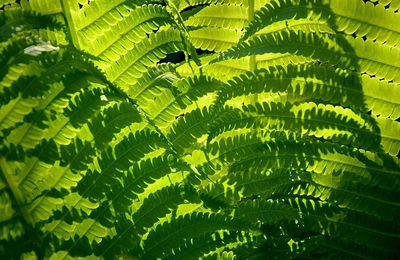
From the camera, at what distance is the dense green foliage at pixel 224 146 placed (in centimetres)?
87

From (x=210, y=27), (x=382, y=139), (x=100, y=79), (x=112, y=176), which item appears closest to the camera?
(x=100, y=79)

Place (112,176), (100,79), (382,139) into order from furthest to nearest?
(382,139) → (112,176) → (100,79)

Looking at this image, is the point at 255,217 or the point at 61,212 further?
the point at 255,217

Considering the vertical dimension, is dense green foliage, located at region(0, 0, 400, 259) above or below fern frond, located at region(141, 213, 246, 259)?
above

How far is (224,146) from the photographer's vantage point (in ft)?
3.24

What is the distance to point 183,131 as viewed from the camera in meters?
0.98

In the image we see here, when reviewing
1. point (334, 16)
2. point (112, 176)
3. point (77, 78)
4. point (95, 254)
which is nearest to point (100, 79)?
point (77, 78)

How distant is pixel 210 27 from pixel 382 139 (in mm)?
451

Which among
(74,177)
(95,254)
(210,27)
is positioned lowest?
(95,254)

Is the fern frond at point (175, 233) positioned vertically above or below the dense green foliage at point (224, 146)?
below

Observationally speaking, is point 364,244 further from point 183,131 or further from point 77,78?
point 77,78

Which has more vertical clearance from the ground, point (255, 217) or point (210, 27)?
point (210, 27)

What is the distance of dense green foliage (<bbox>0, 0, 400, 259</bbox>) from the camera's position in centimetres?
87

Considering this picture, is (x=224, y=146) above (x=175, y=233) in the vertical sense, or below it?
above
